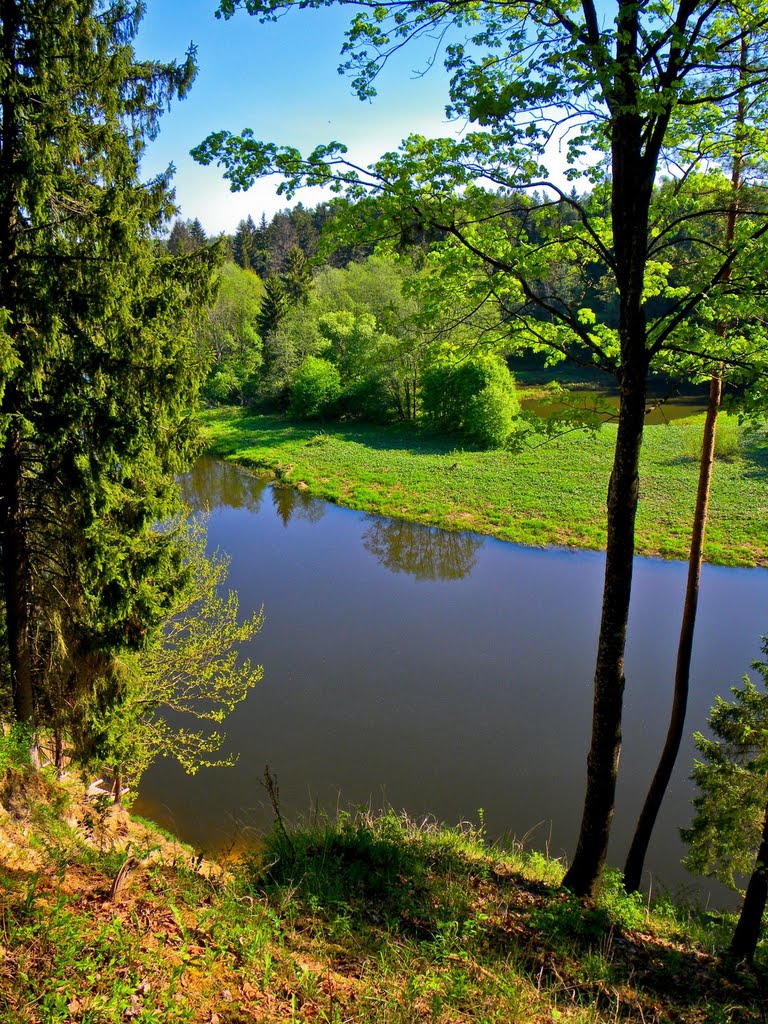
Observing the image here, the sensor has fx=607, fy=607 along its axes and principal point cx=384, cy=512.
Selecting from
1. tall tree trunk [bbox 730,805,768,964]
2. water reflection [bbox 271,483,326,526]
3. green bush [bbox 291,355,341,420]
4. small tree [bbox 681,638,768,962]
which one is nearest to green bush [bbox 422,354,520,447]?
green bush [bbox 291,355,341,420]

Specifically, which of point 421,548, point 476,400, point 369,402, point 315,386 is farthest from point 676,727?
point 315,386

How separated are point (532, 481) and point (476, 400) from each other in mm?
8101

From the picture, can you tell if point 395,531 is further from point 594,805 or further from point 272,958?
point 272,958

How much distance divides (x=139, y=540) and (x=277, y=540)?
15.3m

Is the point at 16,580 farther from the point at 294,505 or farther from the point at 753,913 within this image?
the point at 294,505

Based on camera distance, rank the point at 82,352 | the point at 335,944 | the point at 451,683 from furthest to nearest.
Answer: the point at 451,683
the point at 82,352
the point at 335,944

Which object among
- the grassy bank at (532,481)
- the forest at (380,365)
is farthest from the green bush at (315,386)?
the forest at (380,365)

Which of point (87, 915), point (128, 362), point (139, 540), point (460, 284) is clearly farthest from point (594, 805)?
point (128, 362)

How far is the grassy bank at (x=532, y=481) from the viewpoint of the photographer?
2223cm

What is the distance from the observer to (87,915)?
12.8 ft

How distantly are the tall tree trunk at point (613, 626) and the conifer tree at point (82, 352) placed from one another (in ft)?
16.2

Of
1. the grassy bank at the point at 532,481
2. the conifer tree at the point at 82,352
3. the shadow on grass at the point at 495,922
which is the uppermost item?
the conifer tree at the point at 82,352

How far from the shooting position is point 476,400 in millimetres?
34031

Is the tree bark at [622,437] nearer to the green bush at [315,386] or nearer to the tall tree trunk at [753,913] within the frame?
the tall tree trunk at [753,913]
